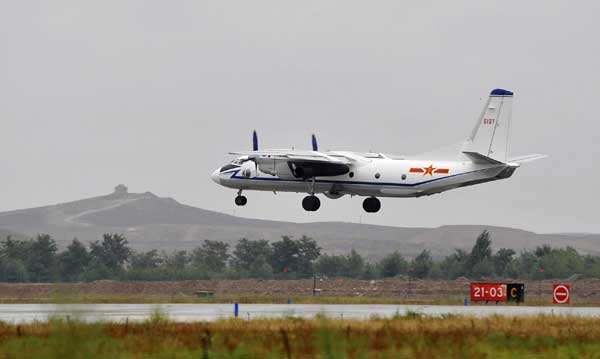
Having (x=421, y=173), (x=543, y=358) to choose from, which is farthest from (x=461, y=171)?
(x=543, y=358)

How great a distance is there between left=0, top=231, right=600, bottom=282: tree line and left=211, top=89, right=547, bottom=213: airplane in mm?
30425

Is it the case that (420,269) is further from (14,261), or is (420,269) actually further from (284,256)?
(14,261)

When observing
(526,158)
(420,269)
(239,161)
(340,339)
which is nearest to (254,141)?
(239,161)

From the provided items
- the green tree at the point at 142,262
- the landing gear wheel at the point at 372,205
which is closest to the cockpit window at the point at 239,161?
the landing gear wheel at the point at 372,205

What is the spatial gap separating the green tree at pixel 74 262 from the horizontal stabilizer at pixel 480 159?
169 feet

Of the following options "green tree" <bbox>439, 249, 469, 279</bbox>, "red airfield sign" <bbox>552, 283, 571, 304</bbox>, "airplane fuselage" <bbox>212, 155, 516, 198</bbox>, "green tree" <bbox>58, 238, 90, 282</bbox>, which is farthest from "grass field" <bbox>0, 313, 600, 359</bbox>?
"green tree" <bbox>58, 238, 90, 282</bbox>

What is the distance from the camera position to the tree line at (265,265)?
104 m

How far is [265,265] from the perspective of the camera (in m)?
111

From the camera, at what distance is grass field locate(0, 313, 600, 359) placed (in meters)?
29.9

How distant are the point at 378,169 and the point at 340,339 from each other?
42.2m

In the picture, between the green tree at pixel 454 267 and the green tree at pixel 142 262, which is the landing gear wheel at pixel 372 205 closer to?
the green tree at pixel 454 267

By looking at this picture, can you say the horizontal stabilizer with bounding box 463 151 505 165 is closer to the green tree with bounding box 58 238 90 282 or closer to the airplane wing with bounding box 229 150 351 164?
the airplane wing with bounding box 229 150 351 164

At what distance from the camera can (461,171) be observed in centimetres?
6562

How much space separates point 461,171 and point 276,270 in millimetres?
48645
